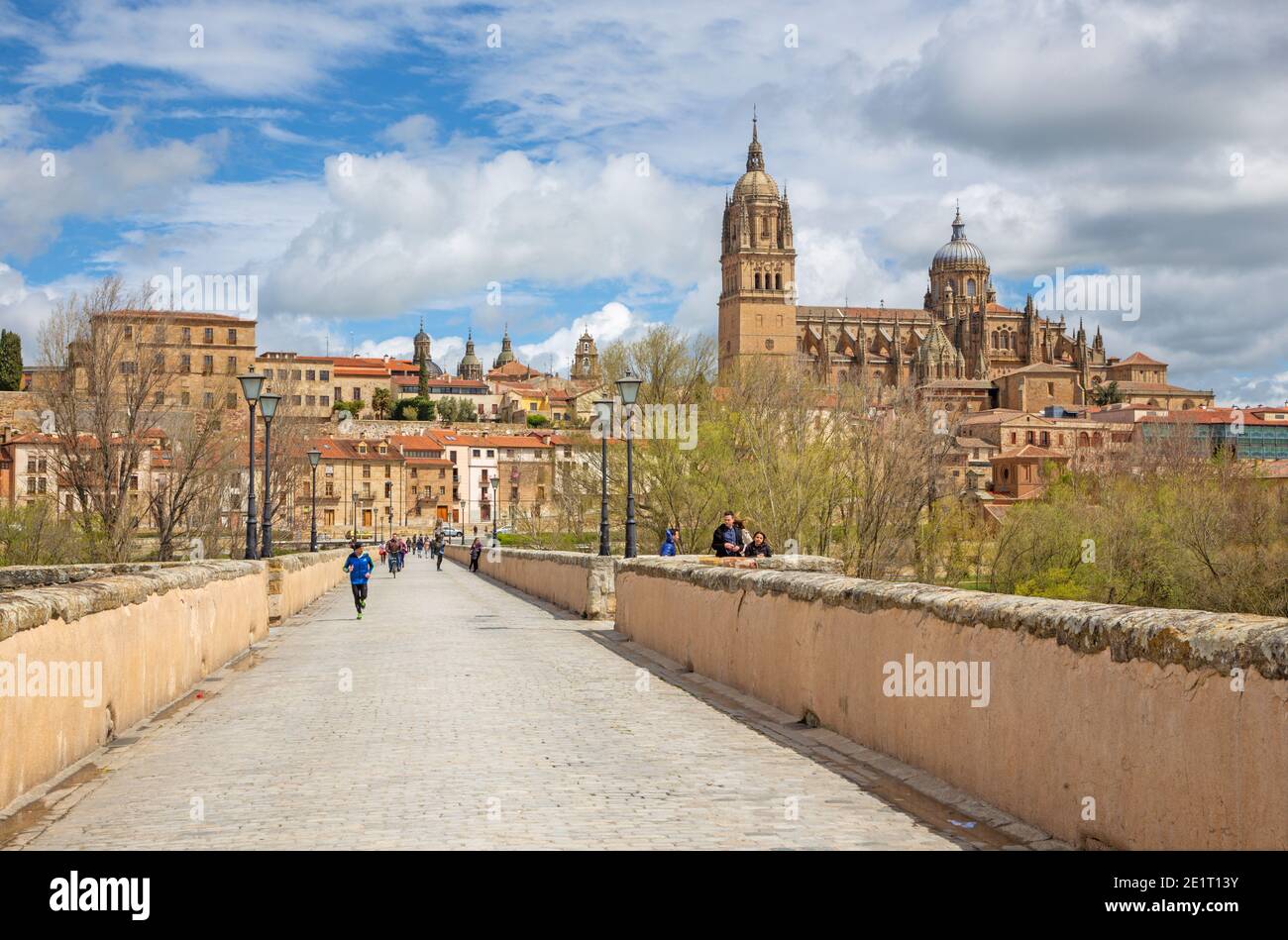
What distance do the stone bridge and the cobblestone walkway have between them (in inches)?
1.5

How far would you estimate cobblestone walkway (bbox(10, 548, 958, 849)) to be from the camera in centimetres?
689

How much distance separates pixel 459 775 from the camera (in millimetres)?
8617

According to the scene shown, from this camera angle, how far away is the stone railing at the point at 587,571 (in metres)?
14.7

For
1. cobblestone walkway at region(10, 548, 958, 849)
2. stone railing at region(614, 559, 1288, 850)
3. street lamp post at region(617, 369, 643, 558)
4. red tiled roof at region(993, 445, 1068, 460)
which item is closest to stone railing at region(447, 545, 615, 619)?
street lamp post at region(617, 369, 643, 558)

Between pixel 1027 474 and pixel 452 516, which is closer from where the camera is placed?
pixel 1027 474

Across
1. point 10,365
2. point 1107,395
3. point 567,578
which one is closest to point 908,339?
point 1107,395

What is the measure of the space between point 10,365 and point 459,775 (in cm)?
13708

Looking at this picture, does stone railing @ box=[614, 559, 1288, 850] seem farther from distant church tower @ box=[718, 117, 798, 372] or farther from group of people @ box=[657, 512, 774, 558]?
distant church tower @ box=[718, 117, 798, 372]

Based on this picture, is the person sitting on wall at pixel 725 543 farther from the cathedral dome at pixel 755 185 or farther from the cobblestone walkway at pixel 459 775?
the cathedral dome at pixel 755 185
